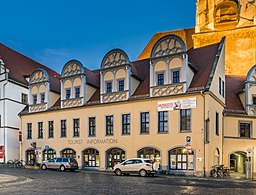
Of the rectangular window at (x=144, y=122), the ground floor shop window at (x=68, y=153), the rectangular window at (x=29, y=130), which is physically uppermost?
the rectangular window at (x=144, y=122)

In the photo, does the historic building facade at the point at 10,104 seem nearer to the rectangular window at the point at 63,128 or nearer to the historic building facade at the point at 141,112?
the historic building facade at the point at 141,112

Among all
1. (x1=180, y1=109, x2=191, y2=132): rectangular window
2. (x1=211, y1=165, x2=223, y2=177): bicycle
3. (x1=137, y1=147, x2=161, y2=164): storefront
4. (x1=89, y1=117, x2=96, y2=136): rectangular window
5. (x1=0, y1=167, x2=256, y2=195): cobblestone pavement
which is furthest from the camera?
(x1=89, y1=117, x2=96, y2=136): rectangular window

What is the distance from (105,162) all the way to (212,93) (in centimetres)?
1360

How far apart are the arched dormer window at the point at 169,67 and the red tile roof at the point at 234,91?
8957mm

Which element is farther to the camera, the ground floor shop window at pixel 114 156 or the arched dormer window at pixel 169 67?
the ground floor shop window at pixel 114 156

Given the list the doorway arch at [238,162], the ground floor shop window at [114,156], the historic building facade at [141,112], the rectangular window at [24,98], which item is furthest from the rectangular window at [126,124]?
the rectangular window at [24,98]

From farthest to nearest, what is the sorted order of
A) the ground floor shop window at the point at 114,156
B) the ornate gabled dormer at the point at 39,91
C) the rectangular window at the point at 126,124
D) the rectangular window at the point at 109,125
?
the ornate gabled dormer at the point at 39,91
the rectangular window at the point at 109,125
the ground floor shop window at the point at 114,156
the rectangular window at the point at 126,124

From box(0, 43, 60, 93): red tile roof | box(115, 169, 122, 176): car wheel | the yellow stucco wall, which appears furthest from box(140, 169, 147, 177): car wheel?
box(0, 43, 60, 93): red tile roof

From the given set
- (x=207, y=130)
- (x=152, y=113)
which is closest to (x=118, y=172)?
(x=152, y=113)

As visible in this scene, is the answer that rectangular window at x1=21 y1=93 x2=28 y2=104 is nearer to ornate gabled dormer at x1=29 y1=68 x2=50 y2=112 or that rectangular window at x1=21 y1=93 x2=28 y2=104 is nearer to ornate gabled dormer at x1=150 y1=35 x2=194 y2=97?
ornate gabled dormer at x1=29 y1=68 x2=50 y2=112

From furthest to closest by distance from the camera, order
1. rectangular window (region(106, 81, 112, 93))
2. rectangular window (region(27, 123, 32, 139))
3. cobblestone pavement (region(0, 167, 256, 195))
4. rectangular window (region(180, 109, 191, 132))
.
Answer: rectangular window (region(27, 123, 32, 139)), rectangular window (region(106, 81, 112, 93)), rectangular window (region(180, 109, 191, 132)), cobblestone pavement (region(0, 167, 256, 195))

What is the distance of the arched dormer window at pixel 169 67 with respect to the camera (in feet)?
101

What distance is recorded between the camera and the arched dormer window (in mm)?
30703

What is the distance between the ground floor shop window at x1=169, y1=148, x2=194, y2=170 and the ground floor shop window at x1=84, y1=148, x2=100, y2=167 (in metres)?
9.23
